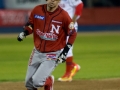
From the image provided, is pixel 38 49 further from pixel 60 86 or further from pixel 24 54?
pixel 24 54

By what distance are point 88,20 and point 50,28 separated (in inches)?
772

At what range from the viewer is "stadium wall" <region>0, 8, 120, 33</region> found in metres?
27.1

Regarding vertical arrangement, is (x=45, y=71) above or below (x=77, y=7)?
below

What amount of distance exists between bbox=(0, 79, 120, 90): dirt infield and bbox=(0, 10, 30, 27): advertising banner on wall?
54.3 feet

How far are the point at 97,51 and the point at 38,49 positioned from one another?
9723mm

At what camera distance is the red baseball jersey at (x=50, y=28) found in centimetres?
827

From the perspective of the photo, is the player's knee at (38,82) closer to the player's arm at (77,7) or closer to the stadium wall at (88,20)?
the player's arm at (77,7)

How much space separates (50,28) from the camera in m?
8.28

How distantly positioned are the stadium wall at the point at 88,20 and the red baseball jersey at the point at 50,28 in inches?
728

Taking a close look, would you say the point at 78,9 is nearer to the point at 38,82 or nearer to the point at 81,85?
the point at 81,85

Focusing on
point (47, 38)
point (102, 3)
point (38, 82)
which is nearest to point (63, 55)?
point (47, 38)

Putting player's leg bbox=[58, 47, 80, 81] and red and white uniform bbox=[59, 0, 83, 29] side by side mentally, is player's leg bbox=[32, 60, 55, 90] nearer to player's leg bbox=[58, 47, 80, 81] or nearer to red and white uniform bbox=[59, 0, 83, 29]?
player's leg bbox=[58, 47, 80, 81]

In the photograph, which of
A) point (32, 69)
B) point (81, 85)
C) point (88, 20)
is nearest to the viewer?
point (32, 69)

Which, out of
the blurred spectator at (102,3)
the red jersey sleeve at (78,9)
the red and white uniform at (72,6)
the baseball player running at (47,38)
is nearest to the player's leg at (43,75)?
the baseball player running at (47,38)
